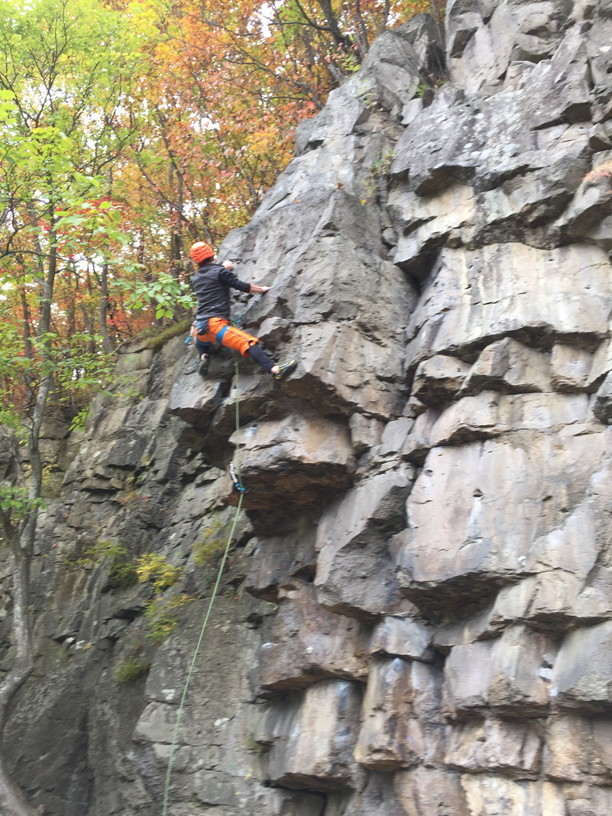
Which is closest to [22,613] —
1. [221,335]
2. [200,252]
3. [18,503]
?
[18,503]

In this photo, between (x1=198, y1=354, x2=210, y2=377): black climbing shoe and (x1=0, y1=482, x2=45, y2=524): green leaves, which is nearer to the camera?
(x1=198, y1=354, x2=210, y2=377): black climbing shoe

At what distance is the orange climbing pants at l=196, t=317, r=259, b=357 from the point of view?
27.9 ft

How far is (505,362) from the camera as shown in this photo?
23.8ft

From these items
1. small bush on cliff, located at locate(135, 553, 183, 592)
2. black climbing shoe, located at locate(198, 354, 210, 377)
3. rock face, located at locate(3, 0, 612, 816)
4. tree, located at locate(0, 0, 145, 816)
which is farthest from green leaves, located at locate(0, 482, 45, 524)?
black climbing shoe, located at locate(198, 354, 210, 377)

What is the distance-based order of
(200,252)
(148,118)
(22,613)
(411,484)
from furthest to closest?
(148,118) → (22,613) → (200,252) → (411,484)

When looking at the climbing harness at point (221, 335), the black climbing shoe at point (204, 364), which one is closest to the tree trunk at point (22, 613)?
the black climbing shoe at point (204, 364)

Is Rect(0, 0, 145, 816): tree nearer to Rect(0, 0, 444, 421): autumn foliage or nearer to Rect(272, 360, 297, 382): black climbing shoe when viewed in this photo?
Rect(0, 0, 444, 421): autumn foliage

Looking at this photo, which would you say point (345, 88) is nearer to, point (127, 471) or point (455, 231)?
point (455, 231)

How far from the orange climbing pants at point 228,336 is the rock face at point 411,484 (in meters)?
0.31

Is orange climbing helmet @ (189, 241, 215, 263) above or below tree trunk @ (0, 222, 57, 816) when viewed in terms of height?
above

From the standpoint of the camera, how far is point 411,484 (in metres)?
7.59

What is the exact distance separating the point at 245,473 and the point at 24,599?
4.53 m

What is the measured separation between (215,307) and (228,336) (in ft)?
1.58

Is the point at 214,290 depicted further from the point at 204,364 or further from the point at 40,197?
the point at 40,197
